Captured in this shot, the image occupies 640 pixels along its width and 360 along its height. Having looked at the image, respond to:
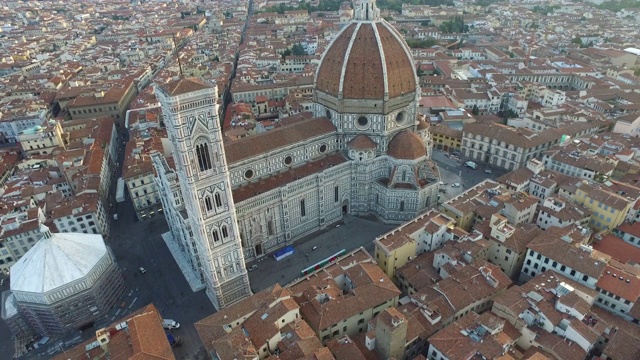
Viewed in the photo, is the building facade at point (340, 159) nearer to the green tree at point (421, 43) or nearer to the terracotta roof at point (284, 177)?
the terracotta roof at point (284, 177)

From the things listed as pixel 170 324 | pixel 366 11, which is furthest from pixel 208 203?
pixel 366 11

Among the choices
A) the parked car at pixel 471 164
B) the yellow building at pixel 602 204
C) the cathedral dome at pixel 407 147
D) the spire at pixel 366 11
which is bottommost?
the parked car at pixel 471 164

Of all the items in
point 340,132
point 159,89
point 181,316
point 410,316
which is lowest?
point 181,316

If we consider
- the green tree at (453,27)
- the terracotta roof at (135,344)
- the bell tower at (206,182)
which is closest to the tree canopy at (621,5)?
the green tree at (453,27)

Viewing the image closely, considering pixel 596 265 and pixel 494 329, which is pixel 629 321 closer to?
pixel 596 265

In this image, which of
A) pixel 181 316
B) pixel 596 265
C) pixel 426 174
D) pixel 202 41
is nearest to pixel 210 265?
pixel 181 316

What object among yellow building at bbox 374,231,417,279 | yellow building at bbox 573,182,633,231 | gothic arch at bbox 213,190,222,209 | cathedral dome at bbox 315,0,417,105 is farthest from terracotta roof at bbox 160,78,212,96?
yellow building at bbox 573,182,633,231
